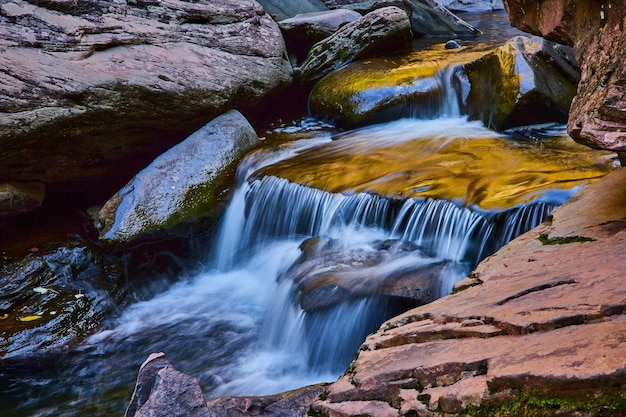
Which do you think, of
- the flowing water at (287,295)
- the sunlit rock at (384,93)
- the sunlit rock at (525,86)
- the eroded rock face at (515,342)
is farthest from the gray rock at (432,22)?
the eroded rock face at (515,342)

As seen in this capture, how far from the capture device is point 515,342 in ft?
7.13

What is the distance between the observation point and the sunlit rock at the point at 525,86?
24.7 feet

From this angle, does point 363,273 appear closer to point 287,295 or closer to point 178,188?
point 287,295

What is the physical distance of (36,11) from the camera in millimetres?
7609

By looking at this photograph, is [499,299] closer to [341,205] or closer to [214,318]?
[341,205]

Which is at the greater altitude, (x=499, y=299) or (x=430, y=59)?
(x=430, y=59)

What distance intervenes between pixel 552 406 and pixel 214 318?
4.98 m

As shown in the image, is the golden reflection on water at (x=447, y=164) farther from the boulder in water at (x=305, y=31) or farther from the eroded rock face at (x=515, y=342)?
the boulder in water at (x=305, y=31)

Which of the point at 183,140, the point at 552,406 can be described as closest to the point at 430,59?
the point at 183,140

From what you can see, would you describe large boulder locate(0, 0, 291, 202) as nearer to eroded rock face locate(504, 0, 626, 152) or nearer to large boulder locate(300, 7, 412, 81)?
large boulder locate(300, 7, 412, 81)

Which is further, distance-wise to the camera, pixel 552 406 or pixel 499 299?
pixel 499 299

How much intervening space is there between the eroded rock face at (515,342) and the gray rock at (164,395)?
76 centimetres

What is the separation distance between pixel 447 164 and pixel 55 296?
15.2 feet

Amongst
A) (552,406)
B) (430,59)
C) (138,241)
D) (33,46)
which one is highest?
(33,46)
